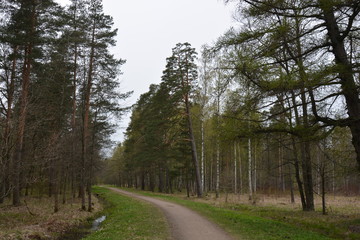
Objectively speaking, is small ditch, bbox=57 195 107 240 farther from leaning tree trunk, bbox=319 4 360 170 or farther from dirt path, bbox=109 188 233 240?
leaning tree trunk, bbox=319 4 360 170

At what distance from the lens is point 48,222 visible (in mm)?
12688

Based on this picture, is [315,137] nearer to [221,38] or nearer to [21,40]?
[221,38]

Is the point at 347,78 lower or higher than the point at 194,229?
higher

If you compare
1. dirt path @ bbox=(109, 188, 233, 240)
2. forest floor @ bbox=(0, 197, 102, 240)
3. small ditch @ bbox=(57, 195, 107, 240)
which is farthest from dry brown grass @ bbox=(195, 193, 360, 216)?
forest floor @ bbox=(0, 197, 102, 240)

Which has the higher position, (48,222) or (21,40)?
(21,40)

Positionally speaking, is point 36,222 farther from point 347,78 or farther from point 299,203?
point 299,203

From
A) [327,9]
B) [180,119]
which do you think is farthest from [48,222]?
[180,119]

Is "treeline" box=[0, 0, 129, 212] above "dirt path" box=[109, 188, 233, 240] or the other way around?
above

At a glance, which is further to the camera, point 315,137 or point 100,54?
point 100,54

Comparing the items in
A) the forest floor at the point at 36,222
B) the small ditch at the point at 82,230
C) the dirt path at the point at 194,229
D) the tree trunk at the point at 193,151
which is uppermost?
the tree trunk at the point at 193,151

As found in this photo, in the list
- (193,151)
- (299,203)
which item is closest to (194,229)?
(299,203)

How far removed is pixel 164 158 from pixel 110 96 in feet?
48.7

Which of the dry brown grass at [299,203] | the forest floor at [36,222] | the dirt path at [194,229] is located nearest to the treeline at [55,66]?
the forest floor at [36,222]

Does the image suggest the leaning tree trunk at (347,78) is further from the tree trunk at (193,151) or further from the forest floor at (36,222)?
the tree trunk at (193,151)
